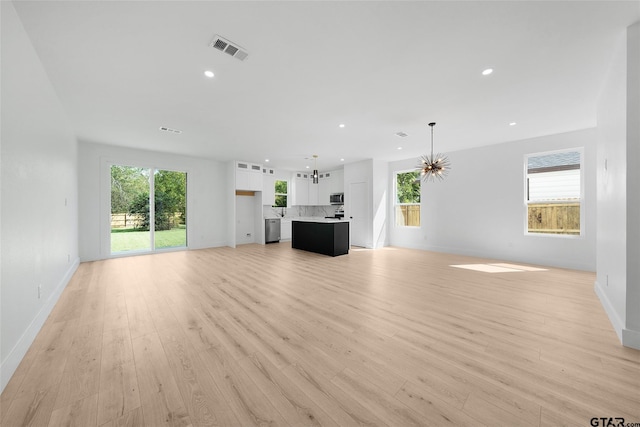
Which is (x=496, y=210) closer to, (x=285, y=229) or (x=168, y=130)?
(x=285, y=229)

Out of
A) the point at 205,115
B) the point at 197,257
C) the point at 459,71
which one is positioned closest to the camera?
the point at 459,71

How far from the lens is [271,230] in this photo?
8.63 metres

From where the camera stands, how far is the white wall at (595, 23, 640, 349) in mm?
2117

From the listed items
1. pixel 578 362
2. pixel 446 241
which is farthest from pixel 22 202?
pixel 446 241

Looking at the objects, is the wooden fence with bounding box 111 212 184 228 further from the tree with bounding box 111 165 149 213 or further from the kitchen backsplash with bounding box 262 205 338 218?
the kitchen backsplash with bounding box 262 205 338 218

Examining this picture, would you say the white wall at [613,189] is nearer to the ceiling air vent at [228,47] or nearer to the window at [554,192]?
the window at [554,192]

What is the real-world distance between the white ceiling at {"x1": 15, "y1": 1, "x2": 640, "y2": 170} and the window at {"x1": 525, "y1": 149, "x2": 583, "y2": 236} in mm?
894

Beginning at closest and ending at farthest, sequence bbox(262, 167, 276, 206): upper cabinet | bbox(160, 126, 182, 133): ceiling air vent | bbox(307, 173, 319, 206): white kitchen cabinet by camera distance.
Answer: bbox(160, 126, 182, 133): ceiling air vent
bbox(262, 167, 276, 206): upper cabinet
bbox(307, 173, 319, 206): white kitchen cabinet

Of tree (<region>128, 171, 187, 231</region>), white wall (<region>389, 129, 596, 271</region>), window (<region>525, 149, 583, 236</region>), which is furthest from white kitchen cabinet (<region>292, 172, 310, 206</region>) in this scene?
window (<region>525, 149, 583, 236</region>)

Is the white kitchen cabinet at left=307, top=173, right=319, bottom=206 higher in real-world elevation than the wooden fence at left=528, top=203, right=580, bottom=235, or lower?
higher

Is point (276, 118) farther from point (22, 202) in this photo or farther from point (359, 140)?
point (22, 202)

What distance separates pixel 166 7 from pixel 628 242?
4.39 metres

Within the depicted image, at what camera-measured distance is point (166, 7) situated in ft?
6.16

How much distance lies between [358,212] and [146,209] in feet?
20.0
